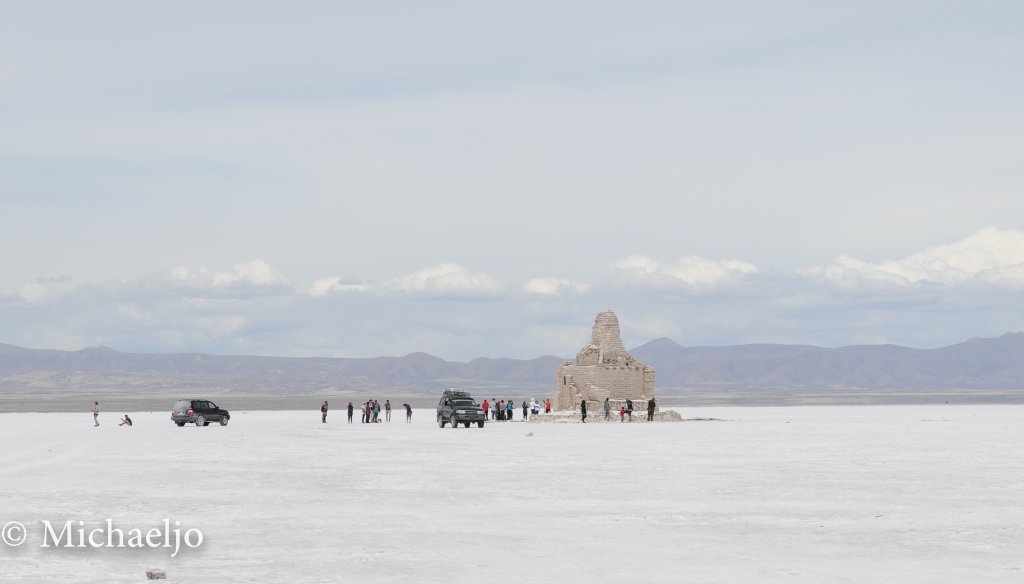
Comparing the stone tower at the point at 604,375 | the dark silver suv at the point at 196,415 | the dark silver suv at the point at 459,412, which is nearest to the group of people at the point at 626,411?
the stone tower at the point at 604,375

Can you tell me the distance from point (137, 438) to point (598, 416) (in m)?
28.3

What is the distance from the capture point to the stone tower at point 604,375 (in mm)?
69125

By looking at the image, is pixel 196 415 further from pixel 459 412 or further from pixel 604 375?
pixel 604 375

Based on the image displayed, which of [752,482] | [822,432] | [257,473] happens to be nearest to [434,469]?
[257,473]

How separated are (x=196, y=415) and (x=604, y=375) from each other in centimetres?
2381

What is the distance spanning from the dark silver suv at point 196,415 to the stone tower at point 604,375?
21.2 meters

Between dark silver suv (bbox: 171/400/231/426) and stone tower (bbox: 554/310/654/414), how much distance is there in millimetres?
21220

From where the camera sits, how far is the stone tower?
69125 mm

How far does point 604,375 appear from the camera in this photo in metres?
69.1

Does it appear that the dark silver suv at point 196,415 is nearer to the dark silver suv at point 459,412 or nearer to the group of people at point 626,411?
the dark silver suv at point 459,412

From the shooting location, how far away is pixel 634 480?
25.7 meters

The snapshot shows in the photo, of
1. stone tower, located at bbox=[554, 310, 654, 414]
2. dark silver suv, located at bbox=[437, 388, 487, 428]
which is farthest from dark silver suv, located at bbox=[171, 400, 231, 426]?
stone tower, located at bbox=[554, 310, 654, 414]

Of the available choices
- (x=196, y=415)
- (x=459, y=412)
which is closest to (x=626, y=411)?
(x=459, y=412)

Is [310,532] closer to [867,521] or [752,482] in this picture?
[867,521]
